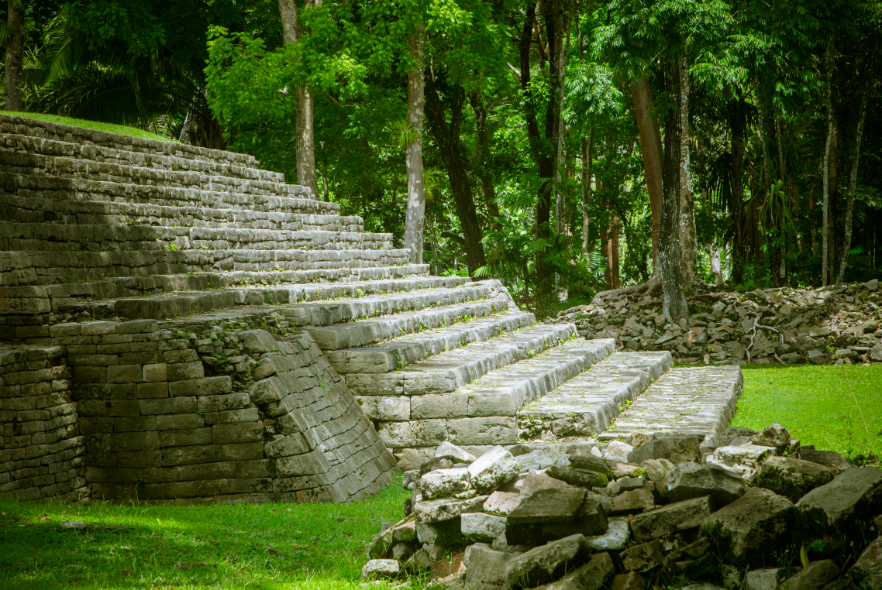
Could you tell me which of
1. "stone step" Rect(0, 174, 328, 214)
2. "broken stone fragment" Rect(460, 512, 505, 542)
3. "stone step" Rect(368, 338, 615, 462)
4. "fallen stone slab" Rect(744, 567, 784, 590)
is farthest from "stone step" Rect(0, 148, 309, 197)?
"fallen stone slab" Rect(744, 567, 784, 590)

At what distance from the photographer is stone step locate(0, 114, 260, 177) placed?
9070 mm

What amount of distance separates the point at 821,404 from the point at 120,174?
9046 mm

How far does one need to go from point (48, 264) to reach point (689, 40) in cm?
952

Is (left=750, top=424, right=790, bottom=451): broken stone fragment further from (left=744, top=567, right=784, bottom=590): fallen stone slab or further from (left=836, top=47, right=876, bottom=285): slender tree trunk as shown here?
(left=836, top=47, right=876, bottom=285): slender tree trunk

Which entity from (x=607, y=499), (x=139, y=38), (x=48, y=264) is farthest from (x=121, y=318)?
(x=139, y=38)

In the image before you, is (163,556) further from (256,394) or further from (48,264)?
(48,264)

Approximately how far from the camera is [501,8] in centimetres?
1870

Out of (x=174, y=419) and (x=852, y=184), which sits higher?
(x=852, y=184)

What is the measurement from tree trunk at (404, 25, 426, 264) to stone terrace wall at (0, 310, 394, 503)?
917 cm

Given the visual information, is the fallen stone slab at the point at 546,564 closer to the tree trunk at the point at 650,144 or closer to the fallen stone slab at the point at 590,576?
the fallen stone slab at the point at 590,576

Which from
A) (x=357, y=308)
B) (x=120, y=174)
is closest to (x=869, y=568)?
(x=357, y=308)

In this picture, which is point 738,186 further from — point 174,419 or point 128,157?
point 174,419

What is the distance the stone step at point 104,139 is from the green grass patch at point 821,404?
8701 mm

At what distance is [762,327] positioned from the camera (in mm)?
13508
